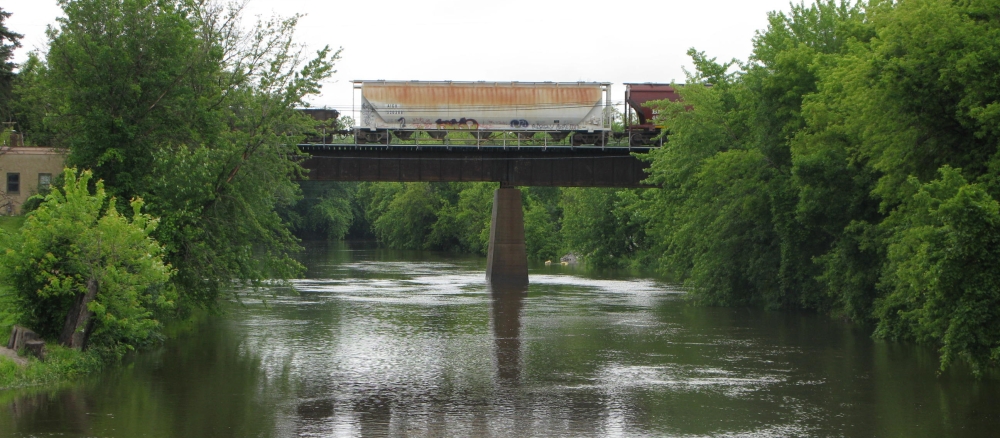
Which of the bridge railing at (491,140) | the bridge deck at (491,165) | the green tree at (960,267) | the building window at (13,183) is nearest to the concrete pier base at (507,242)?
the bridge deck at (491,165)

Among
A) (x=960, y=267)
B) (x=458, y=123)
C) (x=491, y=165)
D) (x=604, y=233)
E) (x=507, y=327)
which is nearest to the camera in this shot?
(x=960, y=267)

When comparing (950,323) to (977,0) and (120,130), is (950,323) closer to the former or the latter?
(977,0)

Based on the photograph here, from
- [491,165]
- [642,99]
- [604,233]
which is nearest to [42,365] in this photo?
[491,165]

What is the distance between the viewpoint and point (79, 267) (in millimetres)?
22766

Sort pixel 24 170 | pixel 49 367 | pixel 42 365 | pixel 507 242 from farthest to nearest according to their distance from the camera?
pixel 507 242 → pixel 24 170 → pixel 49 367 → pixel 42 365

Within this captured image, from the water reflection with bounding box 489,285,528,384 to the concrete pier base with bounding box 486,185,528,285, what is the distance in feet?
Answer: 5.76

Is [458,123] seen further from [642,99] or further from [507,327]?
[507,327]

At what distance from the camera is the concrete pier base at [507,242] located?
53.0 metres

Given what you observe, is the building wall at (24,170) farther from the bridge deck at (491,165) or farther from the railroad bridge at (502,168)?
the railroad bridge at (502,168)

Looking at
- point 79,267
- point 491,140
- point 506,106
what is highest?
point 506,106

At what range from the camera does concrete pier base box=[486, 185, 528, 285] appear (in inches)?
2088

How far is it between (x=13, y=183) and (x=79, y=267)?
26909mm

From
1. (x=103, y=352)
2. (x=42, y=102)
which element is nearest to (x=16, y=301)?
(x=103, y=352)

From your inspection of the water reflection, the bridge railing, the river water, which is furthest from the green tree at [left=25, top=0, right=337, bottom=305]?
the bridge railing
